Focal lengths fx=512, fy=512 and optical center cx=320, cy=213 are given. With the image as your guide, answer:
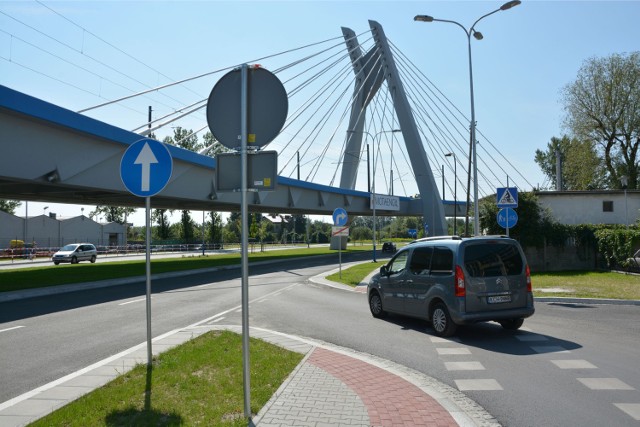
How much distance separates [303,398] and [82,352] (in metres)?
4.54

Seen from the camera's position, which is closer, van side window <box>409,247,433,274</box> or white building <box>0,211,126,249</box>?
van side window <box>409,247,433,274</box>

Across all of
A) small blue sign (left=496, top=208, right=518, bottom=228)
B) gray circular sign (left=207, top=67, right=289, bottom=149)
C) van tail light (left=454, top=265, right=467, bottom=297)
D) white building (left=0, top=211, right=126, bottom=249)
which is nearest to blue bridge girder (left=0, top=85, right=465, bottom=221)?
van tail light (left=454, top=265, right=467, bottom=297)

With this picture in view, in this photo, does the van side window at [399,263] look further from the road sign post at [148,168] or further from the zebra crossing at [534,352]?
the road sign post at [148,168]

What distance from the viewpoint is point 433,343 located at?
890cm

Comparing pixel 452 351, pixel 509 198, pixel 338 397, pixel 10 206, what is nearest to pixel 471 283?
pixel 452 351

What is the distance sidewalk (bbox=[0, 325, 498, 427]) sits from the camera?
4730mm

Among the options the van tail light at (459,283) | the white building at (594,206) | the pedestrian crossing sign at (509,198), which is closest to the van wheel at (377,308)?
the van tail light at (459,283)

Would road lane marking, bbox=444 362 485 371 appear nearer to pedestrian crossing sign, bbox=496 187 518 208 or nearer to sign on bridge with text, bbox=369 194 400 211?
pedestrian crossing sign, bbox=496 187 518 208

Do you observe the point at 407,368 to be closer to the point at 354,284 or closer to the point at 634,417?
the point at 634,417

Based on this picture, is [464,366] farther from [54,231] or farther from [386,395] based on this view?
[54,231]

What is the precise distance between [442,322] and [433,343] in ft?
2.32

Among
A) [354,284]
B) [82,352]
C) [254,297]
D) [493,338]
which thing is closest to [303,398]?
[82,352]

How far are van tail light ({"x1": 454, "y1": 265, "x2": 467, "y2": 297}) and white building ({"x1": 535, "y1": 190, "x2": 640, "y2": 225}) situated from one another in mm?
20801

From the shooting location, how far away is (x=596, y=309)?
1273 centimetres
